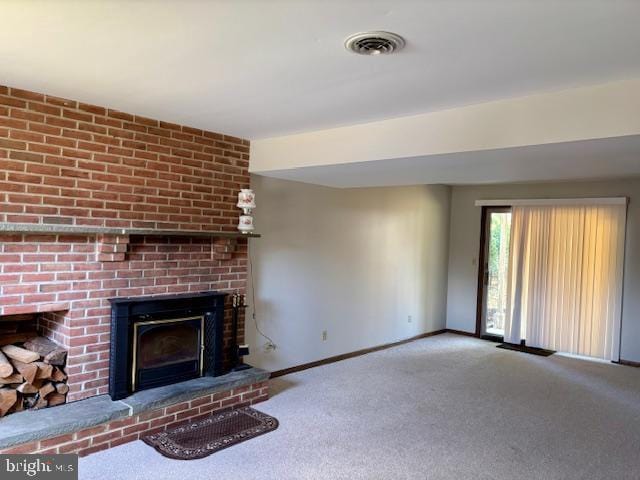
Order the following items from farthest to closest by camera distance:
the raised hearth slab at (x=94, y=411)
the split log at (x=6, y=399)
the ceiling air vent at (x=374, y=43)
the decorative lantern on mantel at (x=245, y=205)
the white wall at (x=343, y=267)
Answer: the white wall at (x=343, y=267), the decorative lantern on mantel at (x=245, y=205), the split log at (x=6, y=399), the raised hearth slab at (x=94, y=411), the ceiling air vent at (x=374, y=43)

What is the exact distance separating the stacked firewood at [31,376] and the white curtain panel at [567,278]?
5318 millimetres

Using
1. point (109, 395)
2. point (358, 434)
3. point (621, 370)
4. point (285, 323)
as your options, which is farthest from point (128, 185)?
point (621, 370)

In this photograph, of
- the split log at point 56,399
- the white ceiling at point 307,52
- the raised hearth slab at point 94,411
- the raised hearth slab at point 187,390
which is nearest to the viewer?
the white ceiling at point 307,52

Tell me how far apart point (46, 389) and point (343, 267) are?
3138mm

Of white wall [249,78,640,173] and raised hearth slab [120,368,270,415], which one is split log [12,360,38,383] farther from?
white wall [249,78,640,173]

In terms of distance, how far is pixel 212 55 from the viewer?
2.12 metres

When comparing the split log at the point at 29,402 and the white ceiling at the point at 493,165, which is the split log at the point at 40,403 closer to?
the split log at the point at 29,402

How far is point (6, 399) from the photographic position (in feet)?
9.20

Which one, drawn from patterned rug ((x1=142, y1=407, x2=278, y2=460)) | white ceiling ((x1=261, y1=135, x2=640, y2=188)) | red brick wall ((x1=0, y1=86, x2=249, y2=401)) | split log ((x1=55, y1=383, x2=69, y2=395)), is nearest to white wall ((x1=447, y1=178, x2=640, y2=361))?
white ceiling ((x1=261, y1=135, x2=640, y2=188))

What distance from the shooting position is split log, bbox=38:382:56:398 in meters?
2.96

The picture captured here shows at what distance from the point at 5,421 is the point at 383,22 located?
2950 mm

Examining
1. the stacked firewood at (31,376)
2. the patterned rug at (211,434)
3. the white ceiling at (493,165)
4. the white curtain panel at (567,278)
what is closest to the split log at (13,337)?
the stacked firewood at (31,376)

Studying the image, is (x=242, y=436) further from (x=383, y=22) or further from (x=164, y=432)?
(x=383, y=22)

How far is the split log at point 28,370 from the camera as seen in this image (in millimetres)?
2898
